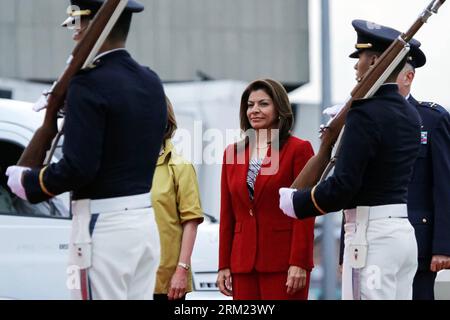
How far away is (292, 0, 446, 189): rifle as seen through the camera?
520cm

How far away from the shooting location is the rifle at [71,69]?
482 centimetres

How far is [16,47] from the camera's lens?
61.9 feet

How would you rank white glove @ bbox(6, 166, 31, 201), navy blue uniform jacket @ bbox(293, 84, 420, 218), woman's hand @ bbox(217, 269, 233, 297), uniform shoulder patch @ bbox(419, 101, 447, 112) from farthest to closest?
woman's hand @ bbox(217, 269, 233, 297), uniform shoulder patch @ bbox(419, 101, 447, 112), navy blue uniform jacket @ bbox(293, 84, 420, 218), white glove @ bbox(6, 166, 31, 201)

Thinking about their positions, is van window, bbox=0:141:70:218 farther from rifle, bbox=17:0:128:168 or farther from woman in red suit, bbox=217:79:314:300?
rifle, bbox=17:0:128:168

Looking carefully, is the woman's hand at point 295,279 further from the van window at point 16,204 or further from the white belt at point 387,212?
the van window at point 16,204

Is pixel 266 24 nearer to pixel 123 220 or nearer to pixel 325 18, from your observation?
pixel 325 18

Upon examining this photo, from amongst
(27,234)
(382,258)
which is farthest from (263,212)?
(27,234)

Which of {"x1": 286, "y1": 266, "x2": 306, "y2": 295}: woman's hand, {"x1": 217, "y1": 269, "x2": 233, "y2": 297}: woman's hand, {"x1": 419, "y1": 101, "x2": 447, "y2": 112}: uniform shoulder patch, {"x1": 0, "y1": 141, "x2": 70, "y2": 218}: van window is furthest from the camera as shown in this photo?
{"x1": 0, "y1": 141, "x2": 70, "y2": 218}: van window

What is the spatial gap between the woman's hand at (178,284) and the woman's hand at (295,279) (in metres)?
0.62

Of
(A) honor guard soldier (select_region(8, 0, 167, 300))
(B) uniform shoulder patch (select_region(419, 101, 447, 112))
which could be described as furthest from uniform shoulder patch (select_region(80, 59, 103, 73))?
(B) uniform shoulder patch (select_region(419, 101, 447, 112))

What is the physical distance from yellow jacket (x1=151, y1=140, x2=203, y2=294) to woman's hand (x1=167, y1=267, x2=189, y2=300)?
0.06 m

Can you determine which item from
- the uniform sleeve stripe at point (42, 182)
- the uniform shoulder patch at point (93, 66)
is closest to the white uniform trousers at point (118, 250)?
the uniform sleeve stripe at point (42, 182)

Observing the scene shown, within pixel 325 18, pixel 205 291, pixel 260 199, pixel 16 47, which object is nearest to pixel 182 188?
pixel 260 199
